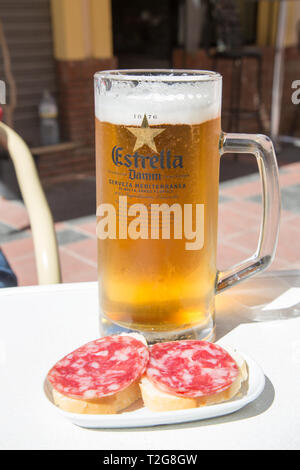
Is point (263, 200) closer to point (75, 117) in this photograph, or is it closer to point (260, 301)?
point (260, 301)

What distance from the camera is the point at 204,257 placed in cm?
76

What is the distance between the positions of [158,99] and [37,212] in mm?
606

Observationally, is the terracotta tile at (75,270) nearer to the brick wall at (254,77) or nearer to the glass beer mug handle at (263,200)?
the glass beer mug handle at (263,200)

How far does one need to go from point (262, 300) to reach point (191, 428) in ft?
1.23

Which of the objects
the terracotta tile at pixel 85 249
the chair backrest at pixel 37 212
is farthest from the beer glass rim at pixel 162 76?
the terracotta tile at pixel 85 249

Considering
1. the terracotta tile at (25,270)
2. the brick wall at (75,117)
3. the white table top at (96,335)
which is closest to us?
the white table top at (96,335)

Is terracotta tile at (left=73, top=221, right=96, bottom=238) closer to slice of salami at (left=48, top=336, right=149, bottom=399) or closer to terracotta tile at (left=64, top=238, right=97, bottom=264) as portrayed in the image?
terracotta tile at (left=64, top=238, right=97, bottom=264)

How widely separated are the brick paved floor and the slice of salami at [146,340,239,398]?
219 centimetres

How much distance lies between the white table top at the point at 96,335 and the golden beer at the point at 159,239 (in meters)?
0.09

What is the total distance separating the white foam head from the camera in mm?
682

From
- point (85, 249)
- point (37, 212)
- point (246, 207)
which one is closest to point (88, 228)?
point (85, 249)

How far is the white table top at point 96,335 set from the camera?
23.4 inches

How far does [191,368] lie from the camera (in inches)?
26.5

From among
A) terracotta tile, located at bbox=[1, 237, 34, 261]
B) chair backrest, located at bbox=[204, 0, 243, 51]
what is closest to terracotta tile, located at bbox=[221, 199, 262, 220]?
terracotta tile, located at bbox=[1, 237, 34, 261]
